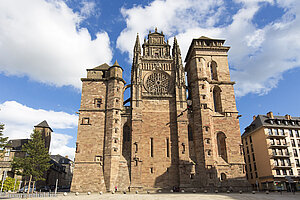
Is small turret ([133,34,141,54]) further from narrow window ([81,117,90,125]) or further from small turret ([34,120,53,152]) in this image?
small turret ([34,120,53,152])

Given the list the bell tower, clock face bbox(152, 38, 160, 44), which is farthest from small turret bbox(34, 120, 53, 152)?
the bell tower

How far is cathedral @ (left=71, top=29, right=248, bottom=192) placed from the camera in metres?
25.1

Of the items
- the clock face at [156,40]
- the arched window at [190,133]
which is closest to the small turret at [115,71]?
the clock face at [156,40]

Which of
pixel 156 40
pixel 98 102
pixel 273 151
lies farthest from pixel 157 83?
pixel 273 151

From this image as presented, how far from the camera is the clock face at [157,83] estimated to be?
30703mm

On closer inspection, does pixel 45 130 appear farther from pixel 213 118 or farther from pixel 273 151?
pixel 273 151

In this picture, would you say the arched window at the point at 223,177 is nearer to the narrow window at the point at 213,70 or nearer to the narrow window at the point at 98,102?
the narrow window at the point at 213,70

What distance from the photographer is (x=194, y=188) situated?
24453 mm

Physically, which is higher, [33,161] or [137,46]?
[137,46]

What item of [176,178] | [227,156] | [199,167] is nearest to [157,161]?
[176,178]

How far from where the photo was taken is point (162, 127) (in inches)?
1099

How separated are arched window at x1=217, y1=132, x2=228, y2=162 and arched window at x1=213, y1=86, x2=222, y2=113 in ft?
10.9

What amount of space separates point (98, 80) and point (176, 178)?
16.1 m

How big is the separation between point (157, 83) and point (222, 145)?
11.9 metres
